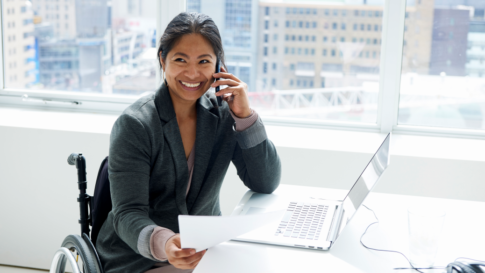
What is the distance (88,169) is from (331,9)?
4.61 ft

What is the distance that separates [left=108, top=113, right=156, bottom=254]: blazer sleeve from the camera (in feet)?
4.33

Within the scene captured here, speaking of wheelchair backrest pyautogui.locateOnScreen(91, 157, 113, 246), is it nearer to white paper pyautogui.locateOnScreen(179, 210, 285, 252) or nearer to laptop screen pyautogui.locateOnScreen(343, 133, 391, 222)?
white paper pyautogui.locateOnScreen(179, 210, 285, 252)

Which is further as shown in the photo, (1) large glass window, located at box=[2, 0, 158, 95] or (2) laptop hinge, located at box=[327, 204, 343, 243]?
(1) large glass window, located at box=[2, 0, 158, 95]

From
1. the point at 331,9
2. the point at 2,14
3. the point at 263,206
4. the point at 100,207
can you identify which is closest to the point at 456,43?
the point at 331,9

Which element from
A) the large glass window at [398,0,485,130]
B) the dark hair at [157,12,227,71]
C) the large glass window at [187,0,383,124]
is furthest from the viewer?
the large glass window at [187,0,383,124]

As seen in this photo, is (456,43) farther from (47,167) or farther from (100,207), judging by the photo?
(47,167)

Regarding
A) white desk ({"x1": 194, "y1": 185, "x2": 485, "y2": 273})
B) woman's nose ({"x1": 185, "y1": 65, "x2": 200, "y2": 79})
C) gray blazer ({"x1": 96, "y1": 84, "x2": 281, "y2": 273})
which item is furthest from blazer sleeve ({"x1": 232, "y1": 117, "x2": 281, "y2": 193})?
woman's nose ({"x1": 185, "y1": 65, "x2": 200, "y2": 79})

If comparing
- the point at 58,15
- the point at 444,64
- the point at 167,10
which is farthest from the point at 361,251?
the point at 58,15

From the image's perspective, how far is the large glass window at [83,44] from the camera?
8.82ft

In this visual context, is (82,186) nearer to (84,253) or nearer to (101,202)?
(101,202)

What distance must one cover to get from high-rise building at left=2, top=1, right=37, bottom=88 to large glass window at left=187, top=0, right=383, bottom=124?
0.92 meters

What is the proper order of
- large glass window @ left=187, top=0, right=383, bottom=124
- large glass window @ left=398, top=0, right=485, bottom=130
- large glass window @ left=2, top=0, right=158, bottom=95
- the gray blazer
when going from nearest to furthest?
the gray blazer < large glass window @ left=398, top=0, right=485, bottom=130 < large glass window @ left=187, top=0, right=383, bottom=124 < large glass window @ left=2, top=0, right=158, bottom=95

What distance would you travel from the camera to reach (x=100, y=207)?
1491 millimetres

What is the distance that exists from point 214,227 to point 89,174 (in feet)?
5.18
